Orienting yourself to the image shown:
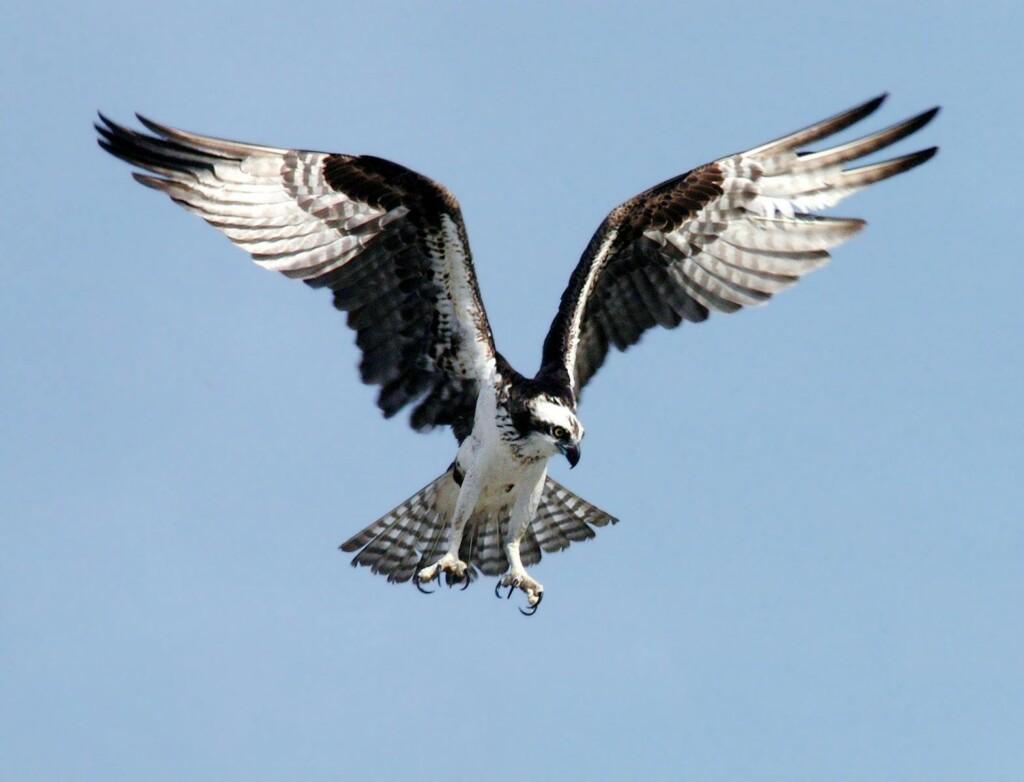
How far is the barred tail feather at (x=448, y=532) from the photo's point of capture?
46.6 feet

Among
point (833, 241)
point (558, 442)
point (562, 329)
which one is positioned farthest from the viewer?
point (833, 241)

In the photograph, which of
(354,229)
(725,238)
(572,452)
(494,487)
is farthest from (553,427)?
(725,238)

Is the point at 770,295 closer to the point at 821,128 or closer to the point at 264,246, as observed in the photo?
the point at 821,128

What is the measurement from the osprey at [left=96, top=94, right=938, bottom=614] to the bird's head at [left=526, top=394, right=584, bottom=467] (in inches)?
0.6

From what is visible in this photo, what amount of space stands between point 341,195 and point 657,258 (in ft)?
8.42

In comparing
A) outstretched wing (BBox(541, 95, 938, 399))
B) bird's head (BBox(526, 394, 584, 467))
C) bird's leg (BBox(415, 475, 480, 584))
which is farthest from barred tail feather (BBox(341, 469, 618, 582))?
bird's head (BBox(526, 394, 584, 467))

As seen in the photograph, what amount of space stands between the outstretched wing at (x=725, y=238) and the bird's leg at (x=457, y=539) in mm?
1539

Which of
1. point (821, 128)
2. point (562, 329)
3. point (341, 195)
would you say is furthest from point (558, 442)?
point (821, 128)

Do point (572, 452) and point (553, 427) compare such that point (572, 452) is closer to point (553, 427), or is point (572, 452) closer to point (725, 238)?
point (553, 427)

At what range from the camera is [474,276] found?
13.6 meters

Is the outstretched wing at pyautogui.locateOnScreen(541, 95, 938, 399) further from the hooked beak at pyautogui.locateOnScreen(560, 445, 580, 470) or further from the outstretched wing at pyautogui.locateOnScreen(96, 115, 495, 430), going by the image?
the hooked beak at pyautogui.locateOnScreen(560, 445, 580, 470)

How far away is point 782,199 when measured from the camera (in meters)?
14.9

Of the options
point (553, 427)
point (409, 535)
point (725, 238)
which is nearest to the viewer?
point (553, 427)

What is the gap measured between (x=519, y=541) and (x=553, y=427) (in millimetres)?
1294
